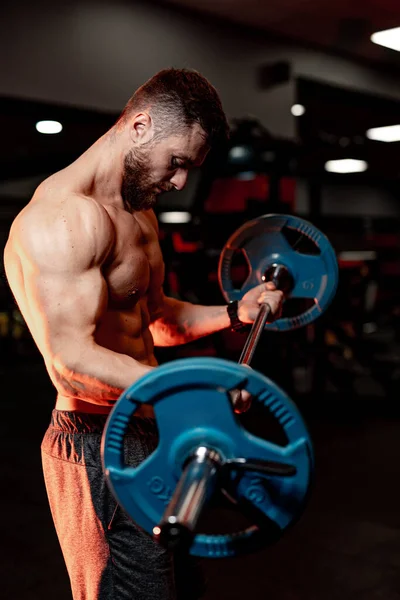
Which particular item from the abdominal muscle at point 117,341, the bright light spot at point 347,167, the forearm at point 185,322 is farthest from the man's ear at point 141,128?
the bright light spot at point 347,167

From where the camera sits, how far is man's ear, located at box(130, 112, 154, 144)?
121cm

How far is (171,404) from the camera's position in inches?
33.7

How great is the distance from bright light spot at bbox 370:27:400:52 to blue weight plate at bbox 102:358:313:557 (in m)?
4.56

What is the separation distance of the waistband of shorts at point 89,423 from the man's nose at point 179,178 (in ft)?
1.55

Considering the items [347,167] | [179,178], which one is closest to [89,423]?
[179,178]

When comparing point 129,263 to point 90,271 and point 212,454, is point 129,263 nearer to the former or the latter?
point 90,271

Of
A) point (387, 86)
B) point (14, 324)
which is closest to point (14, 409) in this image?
point (14, 324)

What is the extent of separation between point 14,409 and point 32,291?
324 centimetres

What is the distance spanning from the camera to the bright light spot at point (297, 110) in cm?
520

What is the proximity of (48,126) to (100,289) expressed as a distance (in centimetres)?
320

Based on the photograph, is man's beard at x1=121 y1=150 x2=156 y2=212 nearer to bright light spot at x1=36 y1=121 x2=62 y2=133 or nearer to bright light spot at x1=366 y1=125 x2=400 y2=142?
bright light spot at x1=36 y1=121 x2=62 y2=133

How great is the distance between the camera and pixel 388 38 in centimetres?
489

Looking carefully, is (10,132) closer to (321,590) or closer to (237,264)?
(237,264)

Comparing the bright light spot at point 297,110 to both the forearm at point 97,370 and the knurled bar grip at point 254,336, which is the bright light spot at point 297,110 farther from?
the forearm at point 97,370
